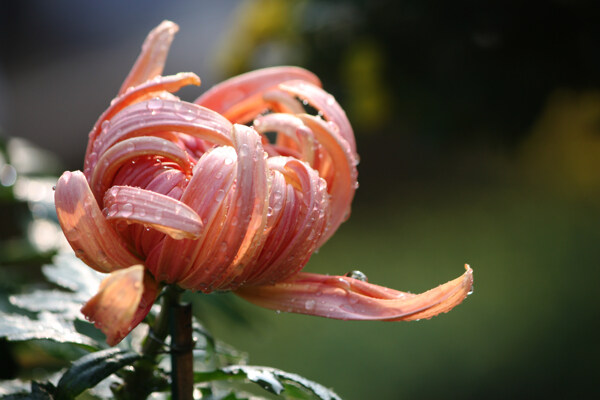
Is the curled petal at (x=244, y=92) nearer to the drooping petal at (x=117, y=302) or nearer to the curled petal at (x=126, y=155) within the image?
the curled petal at (x=126, y=155)

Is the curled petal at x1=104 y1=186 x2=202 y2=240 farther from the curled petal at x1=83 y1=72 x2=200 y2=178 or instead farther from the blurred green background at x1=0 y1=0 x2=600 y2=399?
the blurred green background at x1=0 y1=0 x2=600 y2=399

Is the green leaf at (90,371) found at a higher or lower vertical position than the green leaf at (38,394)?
higher

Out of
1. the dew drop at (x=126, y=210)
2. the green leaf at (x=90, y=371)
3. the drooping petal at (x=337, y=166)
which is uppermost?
the drooping petal at (x=337, y=166)

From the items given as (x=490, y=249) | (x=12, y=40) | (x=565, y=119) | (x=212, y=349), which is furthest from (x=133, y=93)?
(x=12, y=40)

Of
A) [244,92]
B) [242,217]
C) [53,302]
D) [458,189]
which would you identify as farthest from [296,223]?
[458,189]

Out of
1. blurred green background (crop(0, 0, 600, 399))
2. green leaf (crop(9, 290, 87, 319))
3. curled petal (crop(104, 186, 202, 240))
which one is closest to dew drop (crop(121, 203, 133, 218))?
curled petal (crop(104, 186, 202, 240))

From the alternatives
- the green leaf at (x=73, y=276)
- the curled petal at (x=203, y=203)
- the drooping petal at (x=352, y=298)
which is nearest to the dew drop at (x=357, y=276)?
the drooping petal at (x=352, y=298)
